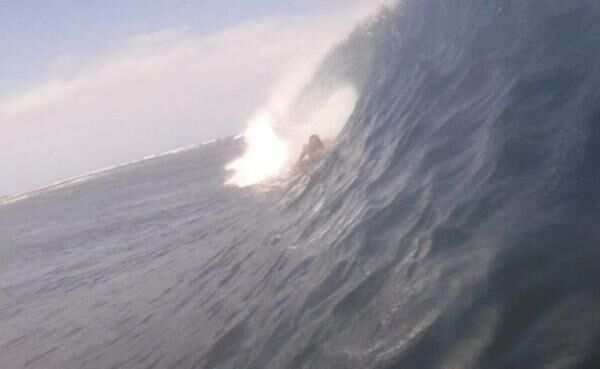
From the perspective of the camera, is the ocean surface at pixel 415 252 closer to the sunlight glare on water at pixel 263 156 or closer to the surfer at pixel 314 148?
the surfer at pixel 314 148

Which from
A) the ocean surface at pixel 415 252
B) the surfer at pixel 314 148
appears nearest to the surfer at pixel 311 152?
the surfer at pixel 314 148

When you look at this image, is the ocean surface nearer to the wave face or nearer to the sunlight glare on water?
the wave face

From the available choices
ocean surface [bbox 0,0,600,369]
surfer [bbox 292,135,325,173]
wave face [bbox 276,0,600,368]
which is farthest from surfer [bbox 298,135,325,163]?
wave face [bbox 276,0,600,368]

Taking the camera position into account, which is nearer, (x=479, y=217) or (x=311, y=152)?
(x=479, y=217)

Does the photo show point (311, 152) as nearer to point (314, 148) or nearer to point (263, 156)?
point (314, 148)

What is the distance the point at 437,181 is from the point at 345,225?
2.95 metres

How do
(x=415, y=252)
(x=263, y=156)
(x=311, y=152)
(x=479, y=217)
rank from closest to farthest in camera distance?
(x=479, y=217), (x=415, y=252), (x=311, y=152), (x=263, y=156)

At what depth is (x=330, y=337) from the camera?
8.31 meters

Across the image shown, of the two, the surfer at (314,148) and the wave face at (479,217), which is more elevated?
the surfer at (314,148)

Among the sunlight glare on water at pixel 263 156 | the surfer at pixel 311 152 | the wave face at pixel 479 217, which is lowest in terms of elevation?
the wave face at pixel 479 217

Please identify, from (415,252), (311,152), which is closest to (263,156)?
(311,152)

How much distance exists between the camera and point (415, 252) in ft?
30.4

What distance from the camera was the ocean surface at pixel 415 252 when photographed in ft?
21.4

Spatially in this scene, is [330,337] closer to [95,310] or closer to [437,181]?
[437,181]
